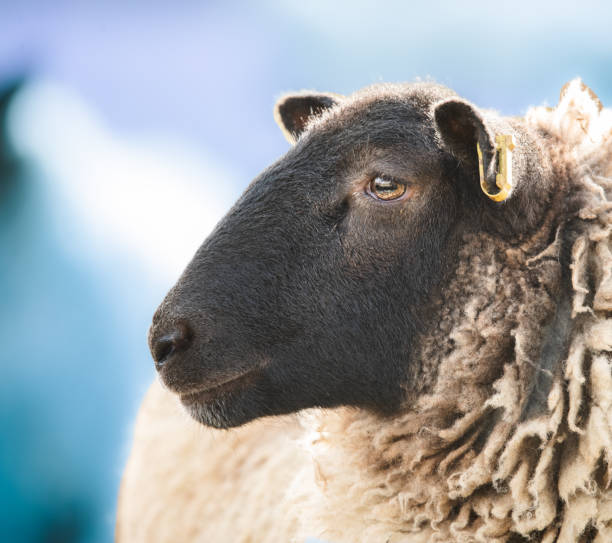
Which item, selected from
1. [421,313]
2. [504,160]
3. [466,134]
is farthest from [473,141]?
[421,313]

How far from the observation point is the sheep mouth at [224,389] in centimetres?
189

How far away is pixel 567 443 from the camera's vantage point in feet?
5.66

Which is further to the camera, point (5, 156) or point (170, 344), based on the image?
point (5, 156)

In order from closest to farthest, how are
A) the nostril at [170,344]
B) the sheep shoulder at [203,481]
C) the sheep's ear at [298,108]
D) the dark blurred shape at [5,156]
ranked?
the nostril at [170,344], the sheep's ear at [298,108], the sheep shoulder at [203,481], the dark blurred shape at [5,156]

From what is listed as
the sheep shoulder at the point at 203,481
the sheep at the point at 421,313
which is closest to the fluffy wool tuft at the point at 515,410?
the sheep at the point at 421,313

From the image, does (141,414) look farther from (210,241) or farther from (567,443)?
(567,443)

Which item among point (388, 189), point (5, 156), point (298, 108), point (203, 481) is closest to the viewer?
point (388, 189)

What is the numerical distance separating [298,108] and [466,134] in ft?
3.28

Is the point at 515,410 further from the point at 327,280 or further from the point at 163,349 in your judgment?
the point at 163,349

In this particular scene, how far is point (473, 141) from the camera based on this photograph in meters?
1.83

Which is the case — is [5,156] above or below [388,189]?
above

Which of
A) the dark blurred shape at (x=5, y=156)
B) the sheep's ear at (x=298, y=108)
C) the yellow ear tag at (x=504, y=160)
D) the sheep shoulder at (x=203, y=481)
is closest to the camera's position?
the yellow ear tag at (x=504, y=160)

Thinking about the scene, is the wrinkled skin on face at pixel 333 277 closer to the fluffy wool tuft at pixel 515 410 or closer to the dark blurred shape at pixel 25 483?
the fluffy wool tuft at pixel 515 410

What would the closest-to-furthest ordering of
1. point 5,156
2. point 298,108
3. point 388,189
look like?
point 388,189 < point 298,108 < point 5,156
